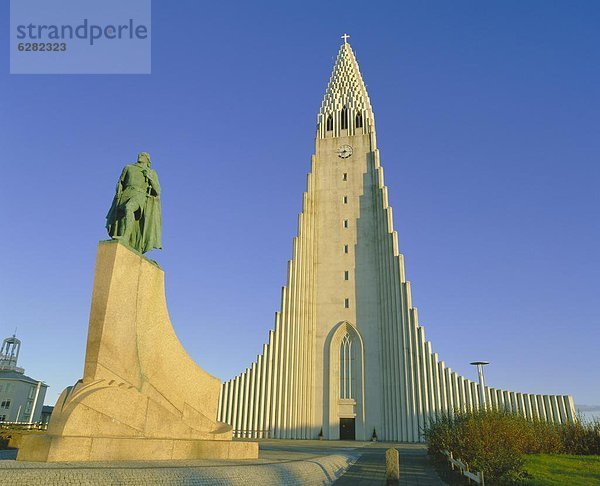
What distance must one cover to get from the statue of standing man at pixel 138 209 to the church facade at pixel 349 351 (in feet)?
78.7

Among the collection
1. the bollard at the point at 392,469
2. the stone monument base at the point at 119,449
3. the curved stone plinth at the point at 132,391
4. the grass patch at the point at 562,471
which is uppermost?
the curved stone plinth at the point at 132,391

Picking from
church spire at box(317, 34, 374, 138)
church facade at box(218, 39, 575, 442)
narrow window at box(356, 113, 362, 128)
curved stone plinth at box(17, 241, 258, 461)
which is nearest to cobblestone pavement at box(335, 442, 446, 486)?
curved stone plinth at box(17, 241, 258, 461)

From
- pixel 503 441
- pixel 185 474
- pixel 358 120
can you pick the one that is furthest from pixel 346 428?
pixel 185 474

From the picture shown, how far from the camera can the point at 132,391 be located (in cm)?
845

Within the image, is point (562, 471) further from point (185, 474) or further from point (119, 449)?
point (119, 449)

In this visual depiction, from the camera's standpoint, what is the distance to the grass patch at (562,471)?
9047 mm

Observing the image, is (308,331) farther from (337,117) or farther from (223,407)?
(337,117)

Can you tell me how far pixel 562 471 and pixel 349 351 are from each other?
23997 mm

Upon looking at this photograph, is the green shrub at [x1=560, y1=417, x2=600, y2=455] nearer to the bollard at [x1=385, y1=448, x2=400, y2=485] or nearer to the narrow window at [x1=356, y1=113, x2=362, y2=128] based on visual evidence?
the bollard at [x1=385, y1=448, x2=400, y2=485]

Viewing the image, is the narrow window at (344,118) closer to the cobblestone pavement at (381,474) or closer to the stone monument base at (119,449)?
the cobblestone pavement at (381,474)

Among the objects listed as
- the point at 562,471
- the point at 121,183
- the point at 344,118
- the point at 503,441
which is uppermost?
the point at 344,118

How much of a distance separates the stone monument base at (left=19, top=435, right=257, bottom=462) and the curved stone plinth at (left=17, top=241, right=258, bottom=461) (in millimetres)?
14

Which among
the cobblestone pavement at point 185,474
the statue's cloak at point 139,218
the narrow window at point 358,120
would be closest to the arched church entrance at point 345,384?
the narrow window at point 358,120

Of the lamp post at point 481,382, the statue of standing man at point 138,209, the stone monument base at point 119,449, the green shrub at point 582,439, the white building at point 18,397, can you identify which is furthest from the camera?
the white building at point 18,397
